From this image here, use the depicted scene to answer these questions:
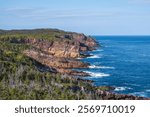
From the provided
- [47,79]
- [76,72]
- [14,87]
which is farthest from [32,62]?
[14,87]

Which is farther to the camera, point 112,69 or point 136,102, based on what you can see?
point 112,69

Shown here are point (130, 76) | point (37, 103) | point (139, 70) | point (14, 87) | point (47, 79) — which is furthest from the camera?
point (139, 70)

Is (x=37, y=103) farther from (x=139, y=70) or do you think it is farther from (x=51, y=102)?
(x=139, y=70)

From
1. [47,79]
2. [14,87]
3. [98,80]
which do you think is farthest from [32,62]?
[14,87]

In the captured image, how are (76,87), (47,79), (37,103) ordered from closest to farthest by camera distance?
(37,103)
(76,87)
(47,79)

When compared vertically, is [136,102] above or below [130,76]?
above

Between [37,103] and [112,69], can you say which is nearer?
[37,103]

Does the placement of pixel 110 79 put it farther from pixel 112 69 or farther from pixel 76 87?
pixel 76 87

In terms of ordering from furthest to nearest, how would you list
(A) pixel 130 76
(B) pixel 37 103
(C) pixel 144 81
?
(A) pixel 130 76, (C) pixel 144 81, (B) pixel 37 103

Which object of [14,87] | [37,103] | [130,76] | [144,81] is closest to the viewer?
[37,103]
